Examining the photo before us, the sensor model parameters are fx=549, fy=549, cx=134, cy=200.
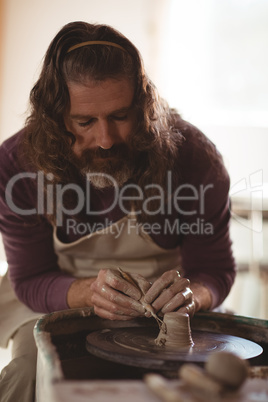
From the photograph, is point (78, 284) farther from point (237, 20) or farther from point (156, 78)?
point (237, 20)

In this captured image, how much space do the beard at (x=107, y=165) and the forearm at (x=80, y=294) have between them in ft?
0.93

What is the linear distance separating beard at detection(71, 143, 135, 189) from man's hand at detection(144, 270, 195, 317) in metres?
0.38

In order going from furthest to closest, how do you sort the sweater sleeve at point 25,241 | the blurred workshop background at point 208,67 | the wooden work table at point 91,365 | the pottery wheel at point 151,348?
1. the blurred workshop background at point 208,67
2. the sweater sleeve at point 25,241
3. the pottery wheel at point 151,348
4. the wooden work table at point 91,365

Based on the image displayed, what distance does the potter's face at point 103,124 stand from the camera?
1485mm

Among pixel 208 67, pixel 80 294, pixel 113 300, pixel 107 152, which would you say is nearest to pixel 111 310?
pixel 113 300

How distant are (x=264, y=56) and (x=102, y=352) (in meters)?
3.38

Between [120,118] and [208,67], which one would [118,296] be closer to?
→ [120,118]

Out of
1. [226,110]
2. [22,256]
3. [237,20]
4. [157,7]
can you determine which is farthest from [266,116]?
[22,256]

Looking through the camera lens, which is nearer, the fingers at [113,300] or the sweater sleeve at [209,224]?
the fingers at [113,300]

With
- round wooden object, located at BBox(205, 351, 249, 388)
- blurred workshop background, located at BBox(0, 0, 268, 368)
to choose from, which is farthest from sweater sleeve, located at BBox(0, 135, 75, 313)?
blurred workshop background, located at BBox(0, 0, 268, 368)

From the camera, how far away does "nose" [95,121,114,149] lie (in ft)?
4.91

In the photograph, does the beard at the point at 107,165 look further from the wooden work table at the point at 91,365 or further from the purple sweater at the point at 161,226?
the wooden work table at the point at 91,365

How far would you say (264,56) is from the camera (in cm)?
402

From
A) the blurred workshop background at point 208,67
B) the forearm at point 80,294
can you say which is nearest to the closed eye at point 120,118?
the forearm at point 80,294
